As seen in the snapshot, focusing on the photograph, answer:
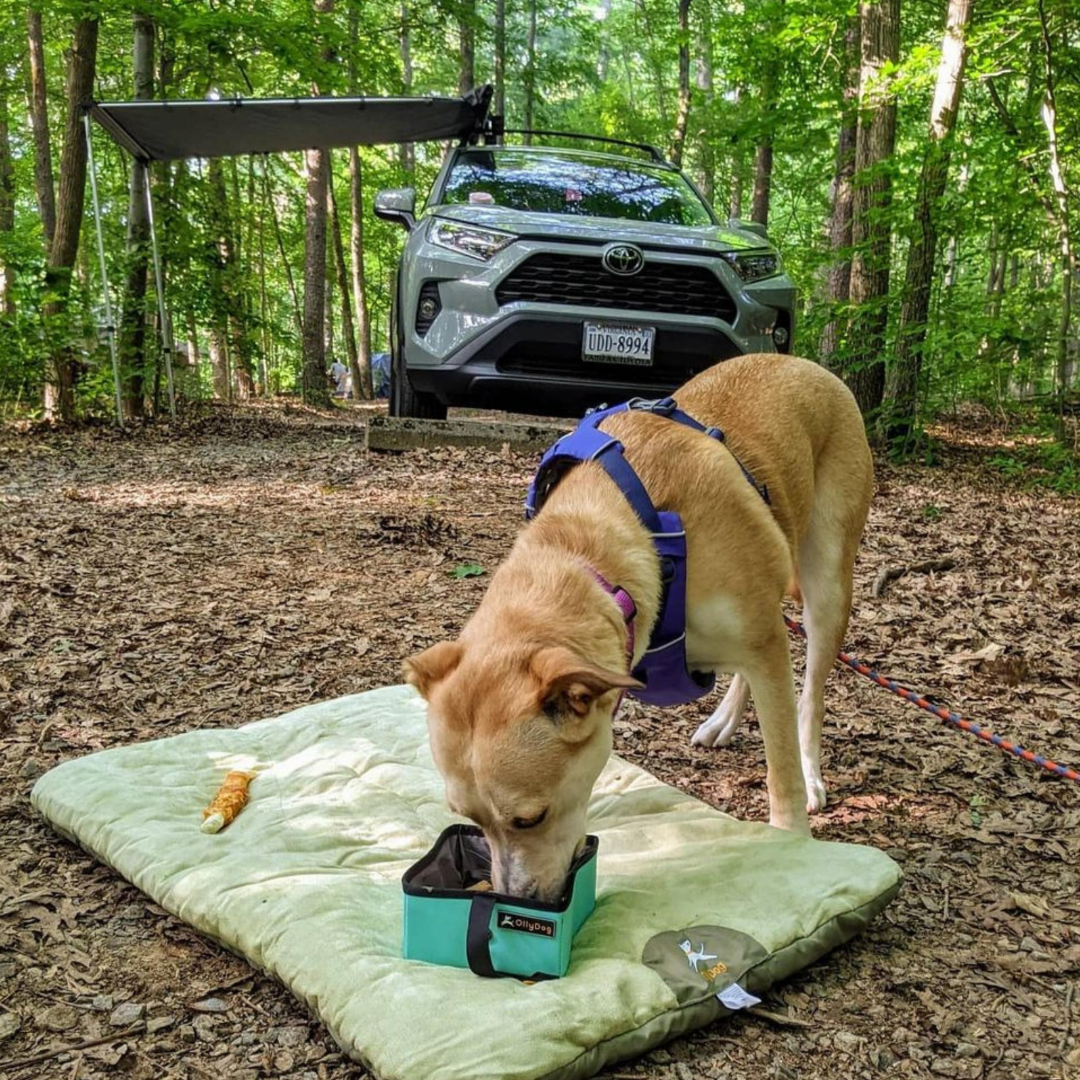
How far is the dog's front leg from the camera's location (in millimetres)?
2889

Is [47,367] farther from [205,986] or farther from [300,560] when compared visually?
[205,986]

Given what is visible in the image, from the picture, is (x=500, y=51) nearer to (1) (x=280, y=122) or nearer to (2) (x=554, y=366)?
(1) (x=280, y=122)

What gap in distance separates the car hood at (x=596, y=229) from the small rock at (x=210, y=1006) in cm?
582

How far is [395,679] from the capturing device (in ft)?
14.4

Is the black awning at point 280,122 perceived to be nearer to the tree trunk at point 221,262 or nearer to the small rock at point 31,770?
the tree trunk at point 221,262

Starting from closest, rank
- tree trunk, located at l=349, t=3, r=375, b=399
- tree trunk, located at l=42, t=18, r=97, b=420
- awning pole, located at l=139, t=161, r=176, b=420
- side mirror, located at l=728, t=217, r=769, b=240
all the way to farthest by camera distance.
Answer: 1. side mirror, located at l=728, t=217, r=769, b=240
2. tree trunk, located at l=42, t=18, r=97, b=420
3. awning pole, located at l=139, t=161, r=176, b=420
4. tree trunk, located at l=349, t=3, r=375, b=399

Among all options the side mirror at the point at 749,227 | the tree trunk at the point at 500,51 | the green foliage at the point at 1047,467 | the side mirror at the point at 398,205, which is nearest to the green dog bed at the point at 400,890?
the side mirror at the point at 398,205

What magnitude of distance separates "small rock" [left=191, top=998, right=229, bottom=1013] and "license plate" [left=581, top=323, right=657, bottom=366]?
18.0 ft

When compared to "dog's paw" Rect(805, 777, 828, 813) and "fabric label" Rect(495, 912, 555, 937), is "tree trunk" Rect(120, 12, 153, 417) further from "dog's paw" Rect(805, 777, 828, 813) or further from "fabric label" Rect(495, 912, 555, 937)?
"fabric label" Rect(495, 912, 555, 937)

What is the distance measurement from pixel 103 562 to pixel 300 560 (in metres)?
1.17

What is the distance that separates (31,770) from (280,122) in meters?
8.51

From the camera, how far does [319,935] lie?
234cm

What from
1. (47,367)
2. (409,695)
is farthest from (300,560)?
(47,367)

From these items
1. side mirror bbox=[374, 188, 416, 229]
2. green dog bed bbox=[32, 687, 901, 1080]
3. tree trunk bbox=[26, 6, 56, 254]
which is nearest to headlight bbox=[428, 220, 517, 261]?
side mirror bbox=[374, 188, 416, 229]
